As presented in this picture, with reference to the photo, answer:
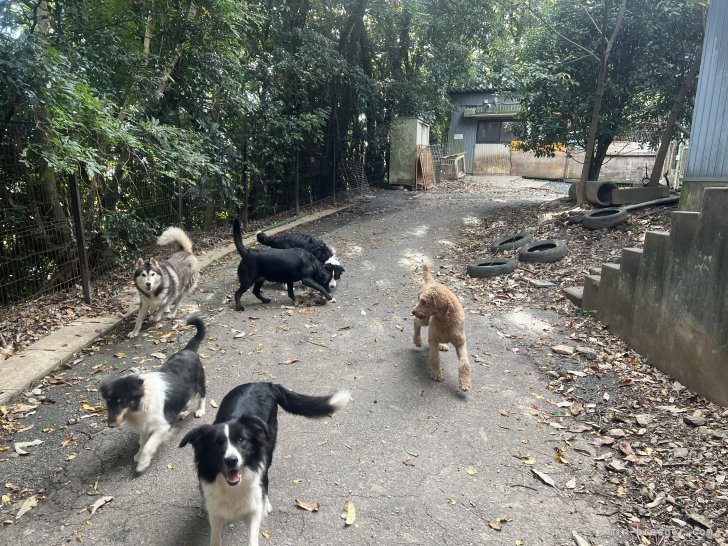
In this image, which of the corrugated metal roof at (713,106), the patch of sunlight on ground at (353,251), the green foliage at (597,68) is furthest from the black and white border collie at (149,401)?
the green foliage at (597,68)

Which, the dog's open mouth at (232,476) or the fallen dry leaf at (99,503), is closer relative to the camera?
the dog's open mouth at (232,476)

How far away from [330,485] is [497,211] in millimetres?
11630

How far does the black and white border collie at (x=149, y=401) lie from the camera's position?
325 centimetres

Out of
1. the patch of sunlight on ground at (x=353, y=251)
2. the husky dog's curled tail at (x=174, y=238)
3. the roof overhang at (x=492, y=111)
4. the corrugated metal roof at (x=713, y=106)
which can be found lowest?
the patch of sunlight on ground at (x=353, y=251)

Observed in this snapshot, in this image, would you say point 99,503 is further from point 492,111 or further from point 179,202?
point 492,111

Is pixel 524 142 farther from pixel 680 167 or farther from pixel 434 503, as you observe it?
pixel 434 503

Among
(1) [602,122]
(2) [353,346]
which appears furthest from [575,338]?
(1) [602,122]

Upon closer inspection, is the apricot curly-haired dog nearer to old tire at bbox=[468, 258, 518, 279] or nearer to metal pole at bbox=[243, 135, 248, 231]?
old tire at bbox=[468, 258, 518, 279]

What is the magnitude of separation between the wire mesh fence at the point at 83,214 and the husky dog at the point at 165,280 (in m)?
1.20

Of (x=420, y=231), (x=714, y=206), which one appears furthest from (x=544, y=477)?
(x=420, y=231)

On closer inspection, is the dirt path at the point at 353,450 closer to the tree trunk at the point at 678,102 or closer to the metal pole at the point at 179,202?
the metal pole at the point at 179,202

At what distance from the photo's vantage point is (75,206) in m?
6.29

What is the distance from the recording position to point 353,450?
12.3ft

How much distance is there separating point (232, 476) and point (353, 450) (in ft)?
4.80
